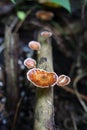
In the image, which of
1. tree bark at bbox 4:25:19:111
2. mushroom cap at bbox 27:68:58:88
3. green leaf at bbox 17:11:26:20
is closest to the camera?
mushroom cap at bbox 27:68:58:88

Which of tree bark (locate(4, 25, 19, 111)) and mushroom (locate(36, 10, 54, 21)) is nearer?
tree bark (locate(4, 25, 19, 111))

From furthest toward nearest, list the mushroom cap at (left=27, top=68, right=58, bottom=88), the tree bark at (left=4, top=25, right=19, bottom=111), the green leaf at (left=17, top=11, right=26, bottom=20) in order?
1. the green leaf at (left=17, top=11, right=26, bottom=20)
2. the tree bark at (left=4, top=25, right=19, bottom=111)
3. the mushroom cap at (left=27, top=68, right=58, bottom=88)

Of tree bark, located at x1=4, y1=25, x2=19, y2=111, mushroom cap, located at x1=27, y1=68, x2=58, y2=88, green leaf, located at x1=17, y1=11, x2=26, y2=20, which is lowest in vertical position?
tree bark, located at x1=4, y1=25, x2=19, y2=111

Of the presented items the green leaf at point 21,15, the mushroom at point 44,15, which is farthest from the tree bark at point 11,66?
the mushroom at point 44,15

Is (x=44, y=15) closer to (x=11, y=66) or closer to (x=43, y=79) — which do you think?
(x=11, y=66)

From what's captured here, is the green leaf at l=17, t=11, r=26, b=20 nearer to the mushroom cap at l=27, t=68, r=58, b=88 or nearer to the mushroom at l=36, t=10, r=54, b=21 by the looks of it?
the mushroom at l=36, t=10, r=54, b=21

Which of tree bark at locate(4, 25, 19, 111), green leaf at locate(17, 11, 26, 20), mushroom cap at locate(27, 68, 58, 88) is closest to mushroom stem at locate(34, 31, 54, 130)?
mushroom cap at locate(27, 68, 58, 88)

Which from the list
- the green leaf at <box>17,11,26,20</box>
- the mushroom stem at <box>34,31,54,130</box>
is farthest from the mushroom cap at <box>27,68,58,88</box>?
the green leaf at <box>17,11,26,20</box>

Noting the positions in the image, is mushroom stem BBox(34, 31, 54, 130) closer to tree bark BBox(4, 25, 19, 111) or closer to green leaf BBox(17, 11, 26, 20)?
tree bark BBox(4, 25, 19, 111)

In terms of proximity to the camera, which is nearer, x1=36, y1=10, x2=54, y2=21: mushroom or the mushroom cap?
the mushroom cap

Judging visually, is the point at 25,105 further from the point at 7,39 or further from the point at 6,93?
the point at 7,39

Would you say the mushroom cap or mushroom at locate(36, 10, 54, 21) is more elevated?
the mushroom cap
